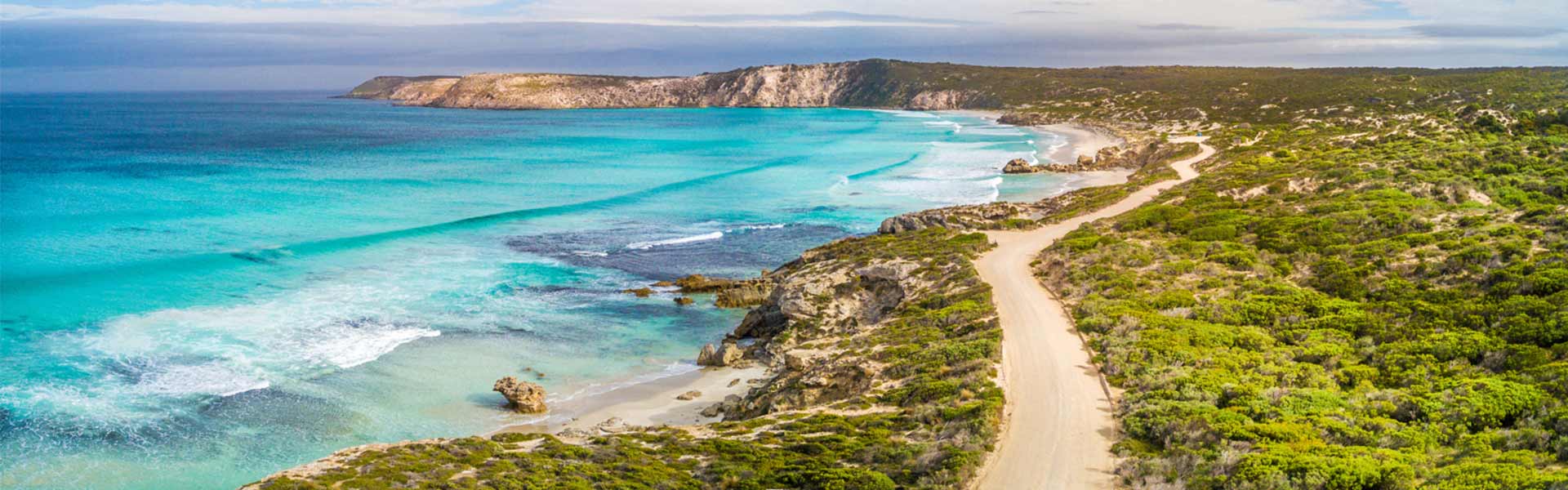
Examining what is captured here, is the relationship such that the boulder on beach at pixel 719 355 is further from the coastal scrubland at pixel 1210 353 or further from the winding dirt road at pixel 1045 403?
the winding dirt road at pixel 1045 403

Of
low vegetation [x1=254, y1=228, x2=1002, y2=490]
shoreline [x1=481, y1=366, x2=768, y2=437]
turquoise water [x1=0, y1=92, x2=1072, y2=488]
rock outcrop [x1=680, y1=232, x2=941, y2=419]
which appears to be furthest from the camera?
turquoise water [x1=0, y1=92, x2=1072, y2=488]

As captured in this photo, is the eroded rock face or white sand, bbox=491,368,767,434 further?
the eroded rock face

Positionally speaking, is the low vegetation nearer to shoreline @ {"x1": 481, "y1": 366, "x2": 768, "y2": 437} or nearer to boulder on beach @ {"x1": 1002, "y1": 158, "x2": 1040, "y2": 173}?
shoreline @ {"x1": 481, "y1": 366, "x2": 768, "y2": 437}

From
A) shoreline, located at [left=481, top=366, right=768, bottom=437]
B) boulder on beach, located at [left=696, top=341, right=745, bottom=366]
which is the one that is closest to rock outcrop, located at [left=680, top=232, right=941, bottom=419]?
boulder on beach, located at [left=696, top=341, right=745, bottom=366]

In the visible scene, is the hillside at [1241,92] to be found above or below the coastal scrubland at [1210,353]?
above

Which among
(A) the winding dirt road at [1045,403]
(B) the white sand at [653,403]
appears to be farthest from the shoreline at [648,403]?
(A) the winding dirt road at [1045,403]

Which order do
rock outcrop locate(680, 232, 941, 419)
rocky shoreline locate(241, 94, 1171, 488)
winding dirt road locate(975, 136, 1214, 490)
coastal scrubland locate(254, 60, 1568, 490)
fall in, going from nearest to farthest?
winding dirt road locate(975, 136, 1214, 490) → coastal scrubland locate(254, 60, 1568, 490) → rocky shoreline locate(241, 94, 1171, 488) → rock outcrop locate(680, 232, 941, 419)

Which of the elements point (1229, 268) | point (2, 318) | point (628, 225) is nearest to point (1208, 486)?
point (1229, 268)

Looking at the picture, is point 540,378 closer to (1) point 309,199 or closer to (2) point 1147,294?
(2) point 1147,294
